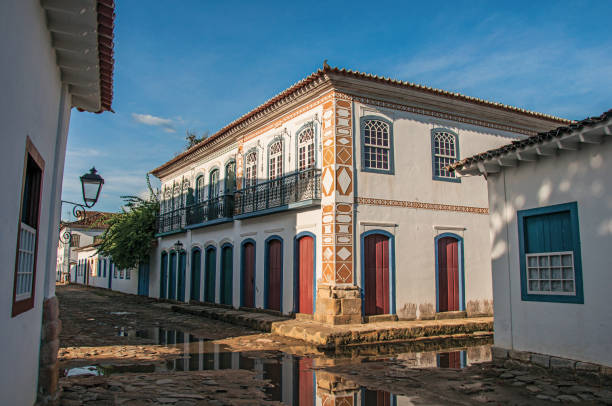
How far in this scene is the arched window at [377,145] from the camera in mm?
13586

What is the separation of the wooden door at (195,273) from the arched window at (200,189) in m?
2.32

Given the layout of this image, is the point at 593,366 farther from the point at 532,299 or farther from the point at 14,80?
the point at 14,80

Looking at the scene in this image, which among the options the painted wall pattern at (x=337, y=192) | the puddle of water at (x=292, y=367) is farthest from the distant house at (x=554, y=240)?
the painted wall pattern at (x=337, y=192)

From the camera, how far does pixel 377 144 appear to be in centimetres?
1373

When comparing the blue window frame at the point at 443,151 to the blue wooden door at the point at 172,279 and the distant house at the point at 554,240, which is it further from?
the blue wooden door at the point at 172,279

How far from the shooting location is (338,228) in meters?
12.7

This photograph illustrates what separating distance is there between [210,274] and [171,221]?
537cm

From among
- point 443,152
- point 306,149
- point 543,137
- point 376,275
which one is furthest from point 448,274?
point 543,137

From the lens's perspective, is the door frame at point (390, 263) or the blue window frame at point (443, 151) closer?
the door frame at point (390, 263)

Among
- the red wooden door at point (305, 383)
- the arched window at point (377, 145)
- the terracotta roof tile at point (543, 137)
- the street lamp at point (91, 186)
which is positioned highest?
the arched window at point (377, 145)

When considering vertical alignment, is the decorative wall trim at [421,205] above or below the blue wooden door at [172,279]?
above

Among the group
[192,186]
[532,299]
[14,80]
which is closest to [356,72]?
[532,299]

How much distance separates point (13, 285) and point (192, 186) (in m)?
19.0

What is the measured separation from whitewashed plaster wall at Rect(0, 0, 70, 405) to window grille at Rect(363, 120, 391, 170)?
8920mm
